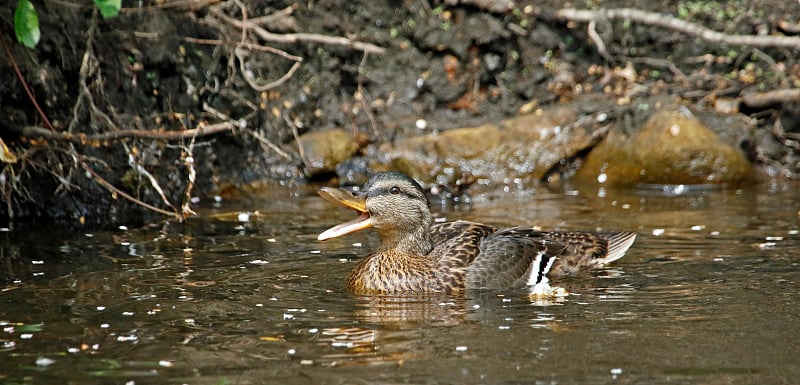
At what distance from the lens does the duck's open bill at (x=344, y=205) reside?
7488mm

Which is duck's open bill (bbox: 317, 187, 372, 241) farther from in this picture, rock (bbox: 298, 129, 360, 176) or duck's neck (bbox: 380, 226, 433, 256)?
rock (bbox: 298, 129, 360, 176)

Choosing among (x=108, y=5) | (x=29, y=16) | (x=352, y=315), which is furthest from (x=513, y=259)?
(x=29, y=16)

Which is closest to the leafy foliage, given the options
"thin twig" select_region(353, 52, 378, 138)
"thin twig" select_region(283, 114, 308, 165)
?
"thin twig" select_region(283, 114, 308, 165)

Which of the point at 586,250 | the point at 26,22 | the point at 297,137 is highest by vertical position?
the point at 26,22

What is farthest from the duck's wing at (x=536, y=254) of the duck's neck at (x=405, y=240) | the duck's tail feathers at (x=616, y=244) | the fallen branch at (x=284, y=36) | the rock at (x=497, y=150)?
the fallen branch at (x=284, y=36)

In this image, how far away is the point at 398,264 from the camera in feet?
26.0

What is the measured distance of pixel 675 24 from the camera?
13.9 metres

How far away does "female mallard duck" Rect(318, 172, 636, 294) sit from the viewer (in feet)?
25.6

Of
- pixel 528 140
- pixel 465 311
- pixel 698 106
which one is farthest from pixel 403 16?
pixel 465 311

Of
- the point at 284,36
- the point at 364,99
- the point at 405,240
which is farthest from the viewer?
the point at 364,99

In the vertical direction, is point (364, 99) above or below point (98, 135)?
above

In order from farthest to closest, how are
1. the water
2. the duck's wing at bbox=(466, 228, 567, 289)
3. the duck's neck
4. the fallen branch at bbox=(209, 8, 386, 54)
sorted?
the fallen branch at bbox=(209, 8, 386, 54)
the duck's neck
the duck's wing at bbox=(466, 228, 567, 289)
the water

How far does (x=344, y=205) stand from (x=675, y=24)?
7563 mm

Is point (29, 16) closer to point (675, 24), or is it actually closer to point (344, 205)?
point (344, 205)
